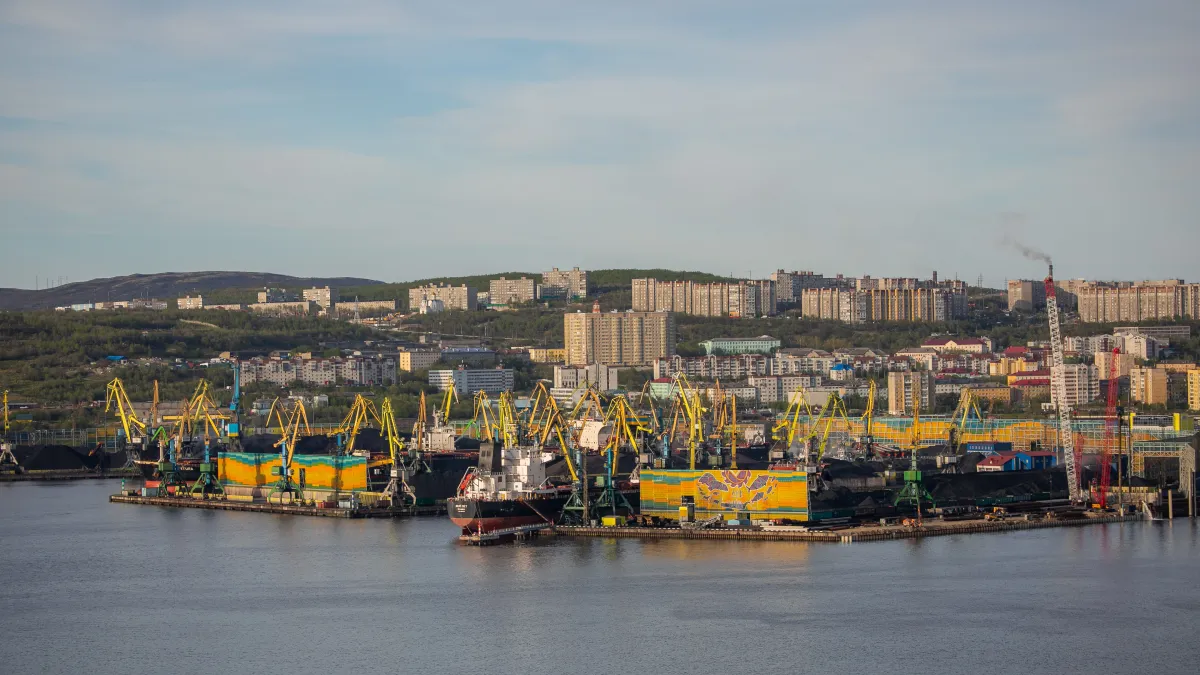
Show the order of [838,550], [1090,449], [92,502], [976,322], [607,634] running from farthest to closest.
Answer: [976,322]
[1090,449]
[92,502]
[838,550]
[607,634]

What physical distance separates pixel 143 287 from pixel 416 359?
50376mm

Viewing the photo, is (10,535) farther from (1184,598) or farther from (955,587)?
(1184,598)

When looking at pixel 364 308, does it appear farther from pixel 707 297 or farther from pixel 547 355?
pixel 547 355

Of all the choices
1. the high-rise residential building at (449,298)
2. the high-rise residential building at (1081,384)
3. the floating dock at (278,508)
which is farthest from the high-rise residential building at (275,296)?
the floating dock at (278,508)

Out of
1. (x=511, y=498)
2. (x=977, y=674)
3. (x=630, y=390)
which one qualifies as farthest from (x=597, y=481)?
(x=630, y=390)

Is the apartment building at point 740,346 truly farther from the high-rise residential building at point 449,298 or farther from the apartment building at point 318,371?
the high-rise residential building at point 449,298

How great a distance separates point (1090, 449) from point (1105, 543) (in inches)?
498

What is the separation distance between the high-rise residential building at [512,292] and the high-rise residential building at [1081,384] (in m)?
36.3

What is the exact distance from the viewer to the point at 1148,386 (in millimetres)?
50156

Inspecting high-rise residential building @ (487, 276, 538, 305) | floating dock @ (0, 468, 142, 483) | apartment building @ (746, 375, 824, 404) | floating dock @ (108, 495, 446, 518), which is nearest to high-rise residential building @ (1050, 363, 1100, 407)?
apartment building @ (746, 375, 824, 404)

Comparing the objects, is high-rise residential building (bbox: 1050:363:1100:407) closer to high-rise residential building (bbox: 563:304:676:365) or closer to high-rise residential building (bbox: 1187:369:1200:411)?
high-rise residential building (bbox: 1187:369:1200:411)

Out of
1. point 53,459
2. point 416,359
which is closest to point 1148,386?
point 416,359

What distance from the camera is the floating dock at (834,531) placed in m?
22.7

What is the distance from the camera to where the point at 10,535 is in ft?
81.5
